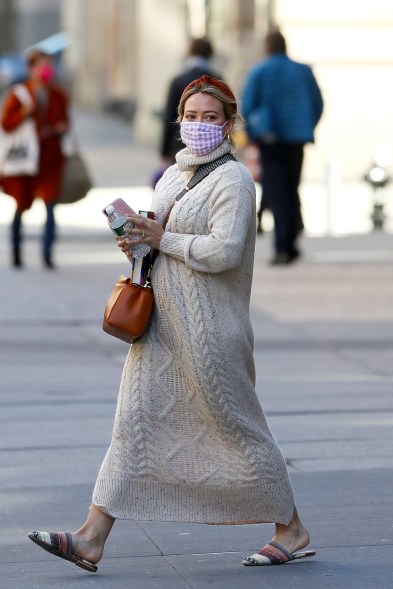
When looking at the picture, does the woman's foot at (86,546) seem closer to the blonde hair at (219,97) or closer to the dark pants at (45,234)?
the blonde hair at (219,97)

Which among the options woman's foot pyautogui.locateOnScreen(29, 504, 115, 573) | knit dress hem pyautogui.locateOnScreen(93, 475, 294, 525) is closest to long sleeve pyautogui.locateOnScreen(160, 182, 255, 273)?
knit dress hem pyautogui.locateOnScreen(93, 475, 294, 525)

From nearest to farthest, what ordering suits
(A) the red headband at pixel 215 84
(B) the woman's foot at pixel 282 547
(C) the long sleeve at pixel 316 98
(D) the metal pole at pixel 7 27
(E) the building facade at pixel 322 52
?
(A) the red headband at pixel 215 84 < (B) the woman's foot at pixel 282 547 < (C) the long sleeve at pixel 316 98 < (E) the building facade at pixel 322 52 < (D) the metal pole at pixel 7 27

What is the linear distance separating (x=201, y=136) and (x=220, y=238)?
0.38m

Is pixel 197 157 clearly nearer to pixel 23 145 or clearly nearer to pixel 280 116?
pixel 23 145

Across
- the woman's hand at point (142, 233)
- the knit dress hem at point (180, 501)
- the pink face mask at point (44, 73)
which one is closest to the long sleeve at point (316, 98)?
the pink face mask at point (44, 73)

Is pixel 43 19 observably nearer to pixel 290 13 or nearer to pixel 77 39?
pixel 77 39

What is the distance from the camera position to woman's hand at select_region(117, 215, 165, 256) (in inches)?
217

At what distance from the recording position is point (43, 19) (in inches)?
2662

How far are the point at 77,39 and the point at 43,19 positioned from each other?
18575 mm

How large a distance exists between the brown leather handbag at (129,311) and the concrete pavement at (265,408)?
0.87 meters

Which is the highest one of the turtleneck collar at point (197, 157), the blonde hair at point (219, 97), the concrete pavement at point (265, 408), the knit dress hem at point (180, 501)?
the blonde hair at point (219, 97)

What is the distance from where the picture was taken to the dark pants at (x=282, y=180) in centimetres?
1452

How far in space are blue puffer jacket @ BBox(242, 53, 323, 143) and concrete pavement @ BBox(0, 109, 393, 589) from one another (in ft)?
4.24

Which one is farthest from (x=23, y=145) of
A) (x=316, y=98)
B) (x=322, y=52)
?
(x=322, y=52)
